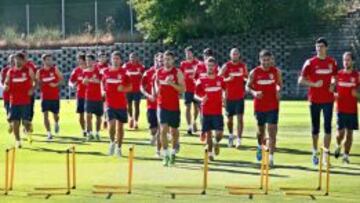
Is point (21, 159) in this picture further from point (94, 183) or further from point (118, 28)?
point (118, 28)

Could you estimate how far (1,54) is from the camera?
55.8 m

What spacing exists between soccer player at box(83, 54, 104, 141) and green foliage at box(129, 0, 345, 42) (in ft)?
79.5

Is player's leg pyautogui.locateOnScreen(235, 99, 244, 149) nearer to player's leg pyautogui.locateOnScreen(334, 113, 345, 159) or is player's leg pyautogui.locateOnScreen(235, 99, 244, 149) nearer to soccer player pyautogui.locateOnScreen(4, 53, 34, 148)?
player's leg pyautogui.locateOnScreen(334, 113, 345, 159)

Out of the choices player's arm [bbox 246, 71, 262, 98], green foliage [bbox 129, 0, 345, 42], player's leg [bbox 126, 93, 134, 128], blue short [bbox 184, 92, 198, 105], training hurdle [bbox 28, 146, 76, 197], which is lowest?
training hurdle [bbox 28, 146, 76, 197]

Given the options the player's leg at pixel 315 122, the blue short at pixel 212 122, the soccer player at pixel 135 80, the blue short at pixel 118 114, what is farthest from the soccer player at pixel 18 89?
the player's leg at pixel 315 122

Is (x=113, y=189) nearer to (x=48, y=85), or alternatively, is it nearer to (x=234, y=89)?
(x=234, y=89)

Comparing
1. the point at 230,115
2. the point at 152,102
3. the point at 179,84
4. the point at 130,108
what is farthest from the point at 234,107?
the point at 130,108

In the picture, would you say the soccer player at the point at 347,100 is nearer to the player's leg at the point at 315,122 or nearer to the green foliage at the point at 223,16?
the player's leg at the point at 315,122

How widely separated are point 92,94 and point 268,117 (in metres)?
7.28

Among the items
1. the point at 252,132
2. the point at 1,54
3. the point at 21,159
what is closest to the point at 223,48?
the point at 1,54

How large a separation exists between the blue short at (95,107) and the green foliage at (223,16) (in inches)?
966

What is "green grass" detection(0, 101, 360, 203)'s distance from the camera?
15.9 metres

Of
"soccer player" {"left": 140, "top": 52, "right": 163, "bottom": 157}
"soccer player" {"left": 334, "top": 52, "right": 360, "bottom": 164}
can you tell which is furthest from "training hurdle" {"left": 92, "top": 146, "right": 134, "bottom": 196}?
"soccer player" {"left": 334, "top": 52, "right": 360, "bottom": 164}

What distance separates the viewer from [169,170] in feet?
63.4
